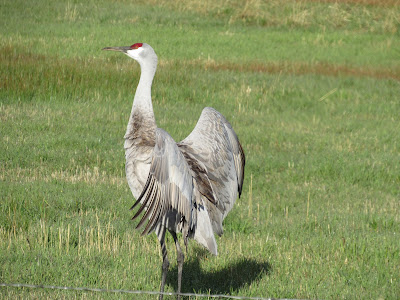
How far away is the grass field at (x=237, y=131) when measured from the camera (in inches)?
215

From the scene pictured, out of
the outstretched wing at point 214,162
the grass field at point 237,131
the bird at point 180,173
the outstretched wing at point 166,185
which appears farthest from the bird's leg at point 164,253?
the outstretched wing at point 166,185

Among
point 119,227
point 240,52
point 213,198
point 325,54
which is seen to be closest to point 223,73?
point 240,52

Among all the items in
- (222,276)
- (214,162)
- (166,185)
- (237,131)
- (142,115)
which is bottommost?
A: (237,131)

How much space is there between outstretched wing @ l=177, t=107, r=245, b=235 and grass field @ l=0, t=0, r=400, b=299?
2.39 ft

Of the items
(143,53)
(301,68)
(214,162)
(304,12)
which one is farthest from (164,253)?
(304,12)

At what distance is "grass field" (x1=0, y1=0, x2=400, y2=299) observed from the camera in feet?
17.9

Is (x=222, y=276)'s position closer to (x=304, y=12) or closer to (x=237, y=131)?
(x=237, y=131)

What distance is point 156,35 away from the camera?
19.0 meters

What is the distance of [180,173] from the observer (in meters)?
4.27

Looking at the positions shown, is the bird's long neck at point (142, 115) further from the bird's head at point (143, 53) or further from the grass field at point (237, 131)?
the grass field at point (237, 131)

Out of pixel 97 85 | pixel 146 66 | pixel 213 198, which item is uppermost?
pixel 146 66

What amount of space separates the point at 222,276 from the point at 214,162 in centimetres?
109

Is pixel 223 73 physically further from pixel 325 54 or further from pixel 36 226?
pixel 36 226

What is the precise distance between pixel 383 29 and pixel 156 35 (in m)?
8.67
